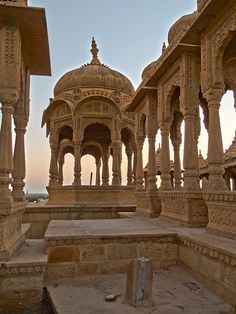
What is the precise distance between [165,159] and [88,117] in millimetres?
7866

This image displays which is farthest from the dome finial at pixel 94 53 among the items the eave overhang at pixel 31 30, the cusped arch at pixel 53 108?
the eave overhang at pixel 31 30

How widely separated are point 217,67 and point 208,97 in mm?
626

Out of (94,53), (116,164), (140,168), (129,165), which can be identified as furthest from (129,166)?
(94,53)

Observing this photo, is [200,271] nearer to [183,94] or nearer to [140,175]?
[183,94]

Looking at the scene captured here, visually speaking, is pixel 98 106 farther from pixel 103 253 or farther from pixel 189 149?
pixel 103 253

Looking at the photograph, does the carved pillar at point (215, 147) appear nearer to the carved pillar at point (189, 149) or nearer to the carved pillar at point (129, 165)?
the carved pillar at point (189, 149)

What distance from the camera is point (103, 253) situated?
5758 mm

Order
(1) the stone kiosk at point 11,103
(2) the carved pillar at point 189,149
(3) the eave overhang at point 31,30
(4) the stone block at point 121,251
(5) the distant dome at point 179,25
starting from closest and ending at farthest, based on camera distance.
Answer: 1. (1) the stone kiosk at point 11,103
2. (3) the eave overhang at point 31,30
3. (4) the stone block at point 121,251
4. (2) the carved pillar at point 189,149
5. (5) the distant dome at point 179,25

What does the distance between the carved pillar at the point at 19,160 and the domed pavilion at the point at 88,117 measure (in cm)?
866

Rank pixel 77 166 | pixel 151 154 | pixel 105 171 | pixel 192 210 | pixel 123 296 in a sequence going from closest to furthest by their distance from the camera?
pixel 123 296 → pixel 192 210 → pixel 151 154 → pixel 77 166 → pixel 105 171

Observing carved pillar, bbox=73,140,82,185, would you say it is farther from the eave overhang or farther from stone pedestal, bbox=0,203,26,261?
stone pedestal, bbox=0,203,26,261

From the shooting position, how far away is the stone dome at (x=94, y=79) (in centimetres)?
1734

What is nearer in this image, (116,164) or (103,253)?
(103,253)

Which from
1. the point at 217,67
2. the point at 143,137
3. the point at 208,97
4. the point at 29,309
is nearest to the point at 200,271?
the point at 29,309
